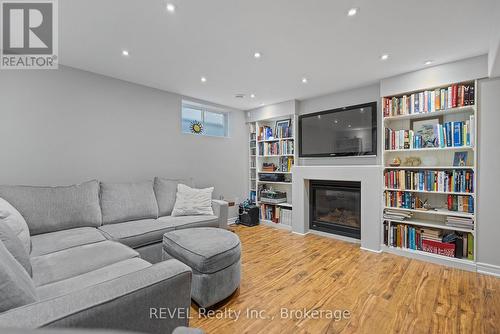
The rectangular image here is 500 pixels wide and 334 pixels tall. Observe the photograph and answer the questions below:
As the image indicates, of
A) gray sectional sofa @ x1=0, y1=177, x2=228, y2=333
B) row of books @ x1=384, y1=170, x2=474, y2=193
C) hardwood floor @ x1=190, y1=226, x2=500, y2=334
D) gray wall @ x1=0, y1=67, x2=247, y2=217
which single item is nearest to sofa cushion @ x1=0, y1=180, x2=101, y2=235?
gray sectional sofa @ x1=0, y1=177, x2=228, y2=333

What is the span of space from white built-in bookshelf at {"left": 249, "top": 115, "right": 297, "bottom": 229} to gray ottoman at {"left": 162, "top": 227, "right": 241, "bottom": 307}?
2.31m

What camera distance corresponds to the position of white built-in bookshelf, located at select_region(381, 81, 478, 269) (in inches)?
97.8

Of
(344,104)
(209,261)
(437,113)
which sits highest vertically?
(344,104)

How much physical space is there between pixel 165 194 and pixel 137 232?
91 centimetres

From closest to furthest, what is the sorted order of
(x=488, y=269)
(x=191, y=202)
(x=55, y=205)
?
(x=55, y=205), (x=488, y=269), (x=191, y=202)

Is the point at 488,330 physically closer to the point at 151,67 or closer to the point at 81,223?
the point at 81,223

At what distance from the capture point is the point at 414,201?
9.43ft

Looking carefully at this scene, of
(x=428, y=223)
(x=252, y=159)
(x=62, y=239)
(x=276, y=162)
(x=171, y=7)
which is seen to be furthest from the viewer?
(x=252, y=159)

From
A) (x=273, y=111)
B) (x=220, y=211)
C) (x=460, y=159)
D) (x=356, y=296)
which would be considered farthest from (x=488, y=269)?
(x=273, y=111)

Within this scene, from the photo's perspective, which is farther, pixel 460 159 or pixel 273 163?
pixel 273 163

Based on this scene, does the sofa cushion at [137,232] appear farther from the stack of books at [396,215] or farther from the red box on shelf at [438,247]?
the red box on shelf at [438,247]

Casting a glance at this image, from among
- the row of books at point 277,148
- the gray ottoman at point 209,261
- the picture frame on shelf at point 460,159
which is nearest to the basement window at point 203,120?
the row of books at point 277,148

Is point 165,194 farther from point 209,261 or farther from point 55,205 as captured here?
point 209,261

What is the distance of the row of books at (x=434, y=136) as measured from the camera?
2.48m
